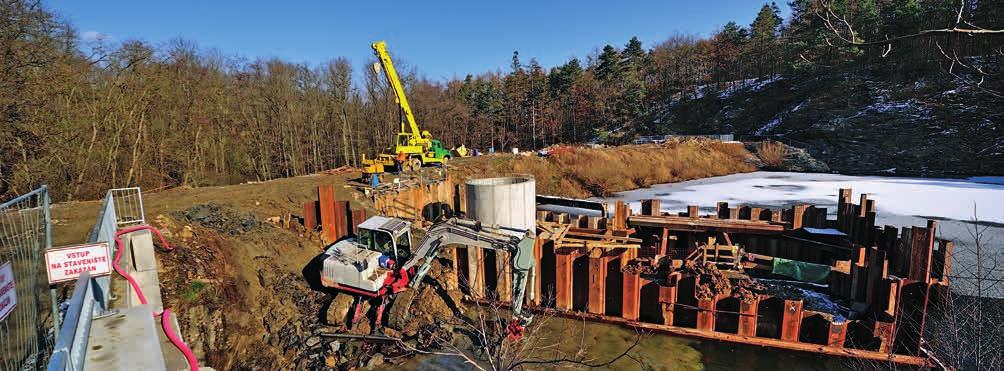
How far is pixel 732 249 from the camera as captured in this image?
1220cm

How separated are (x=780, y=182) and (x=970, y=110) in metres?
22.3

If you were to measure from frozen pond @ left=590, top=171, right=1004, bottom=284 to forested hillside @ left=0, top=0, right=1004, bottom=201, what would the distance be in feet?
17.4

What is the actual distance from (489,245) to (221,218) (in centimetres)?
813

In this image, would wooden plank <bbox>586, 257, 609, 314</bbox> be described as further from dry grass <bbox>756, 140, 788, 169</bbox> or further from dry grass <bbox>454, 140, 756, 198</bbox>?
dry grass <bbox>756, 140, 788, 169</bbox>

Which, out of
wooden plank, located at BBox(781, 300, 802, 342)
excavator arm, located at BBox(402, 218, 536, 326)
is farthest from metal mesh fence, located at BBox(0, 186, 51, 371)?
wooden plank, located at BBox(781, 300, 802, 342)

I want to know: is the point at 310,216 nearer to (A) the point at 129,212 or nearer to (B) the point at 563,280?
(A) the point at 129,212

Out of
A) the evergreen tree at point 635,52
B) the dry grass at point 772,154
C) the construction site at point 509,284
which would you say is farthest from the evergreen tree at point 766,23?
the construction site at point 509,284

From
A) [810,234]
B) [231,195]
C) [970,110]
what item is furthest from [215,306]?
[970,110]

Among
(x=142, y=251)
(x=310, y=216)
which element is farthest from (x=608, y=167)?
(x=142, y=251)

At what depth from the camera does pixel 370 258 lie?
33.8ft

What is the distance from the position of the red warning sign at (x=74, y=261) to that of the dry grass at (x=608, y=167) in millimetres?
21610

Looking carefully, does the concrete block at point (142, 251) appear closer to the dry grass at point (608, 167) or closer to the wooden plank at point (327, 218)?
the wooden plank at point (327, 218)

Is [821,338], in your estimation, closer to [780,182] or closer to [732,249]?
[732,249]

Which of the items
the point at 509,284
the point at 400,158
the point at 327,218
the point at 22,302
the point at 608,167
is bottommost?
the point at 509,284
